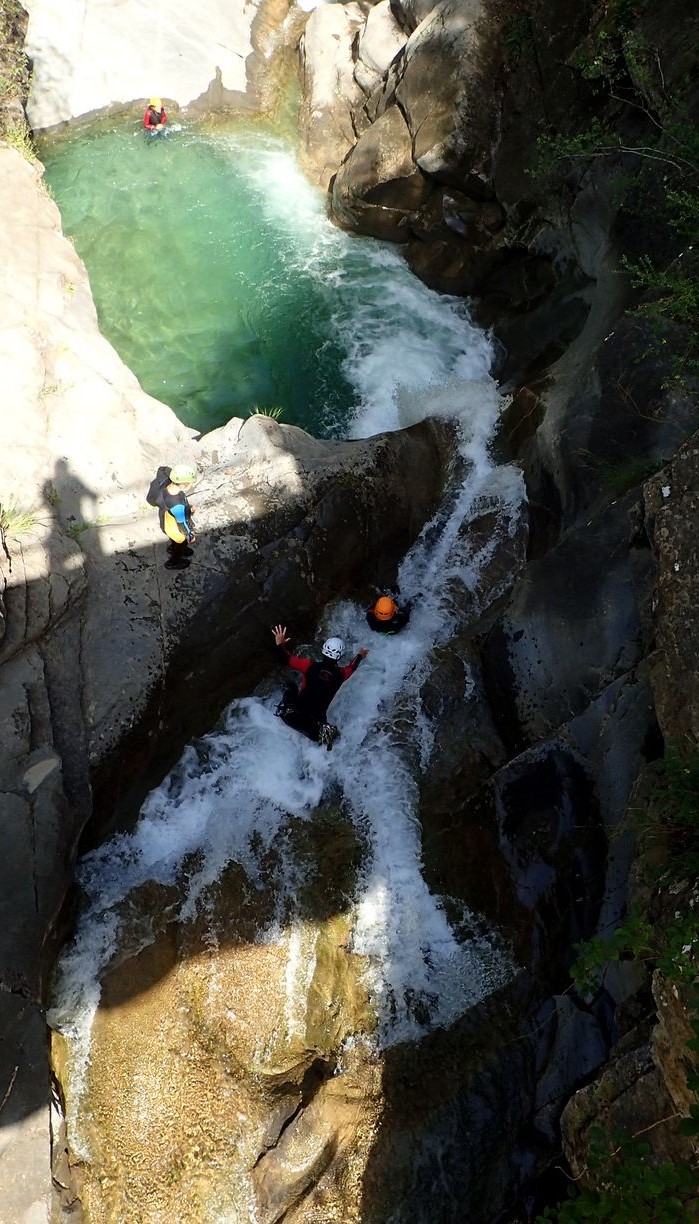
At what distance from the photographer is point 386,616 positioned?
805 cm

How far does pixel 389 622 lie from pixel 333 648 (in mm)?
835

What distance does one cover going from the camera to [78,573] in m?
6.88

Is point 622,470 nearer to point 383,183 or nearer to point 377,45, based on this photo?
point 383,183

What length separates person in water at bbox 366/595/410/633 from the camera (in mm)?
7996

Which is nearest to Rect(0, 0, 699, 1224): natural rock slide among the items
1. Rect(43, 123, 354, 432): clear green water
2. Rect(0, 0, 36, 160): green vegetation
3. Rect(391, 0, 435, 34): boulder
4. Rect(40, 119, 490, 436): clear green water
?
Rect(40, 119, 490, 436): clear green water

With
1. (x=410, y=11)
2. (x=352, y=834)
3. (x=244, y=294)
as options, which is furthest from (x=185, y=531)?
(x=410, y=11)

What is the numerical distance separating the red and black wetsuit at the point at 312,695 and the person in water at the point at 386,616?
710 mm

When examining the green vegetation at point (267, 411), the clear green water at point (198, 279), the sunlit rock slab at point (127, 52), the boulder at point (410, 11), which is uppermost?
the boulder at point (410, 11)

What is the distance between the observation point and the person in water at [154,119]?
13.7m

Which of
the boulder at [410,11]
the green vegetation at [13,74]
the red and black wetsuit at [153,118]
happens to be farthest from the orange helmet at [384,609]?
the red and black wetsuit at [153,118]

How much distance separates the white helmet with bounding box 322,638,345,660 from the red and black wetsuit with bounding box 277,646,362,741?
0.40ft

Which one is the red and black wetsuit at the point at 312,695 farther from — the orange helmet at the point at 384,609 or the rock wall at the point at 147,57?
the rock wall at the point at 147,57

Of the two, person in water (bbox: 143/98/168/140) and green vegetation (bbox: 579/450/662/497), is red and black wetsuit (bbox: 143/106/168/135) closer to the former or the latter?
person in water (bbox: 143/98/168/140)

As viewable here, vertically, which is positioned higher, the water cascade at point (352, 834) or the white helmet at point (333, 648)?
the white helmet at point (333, 648)
